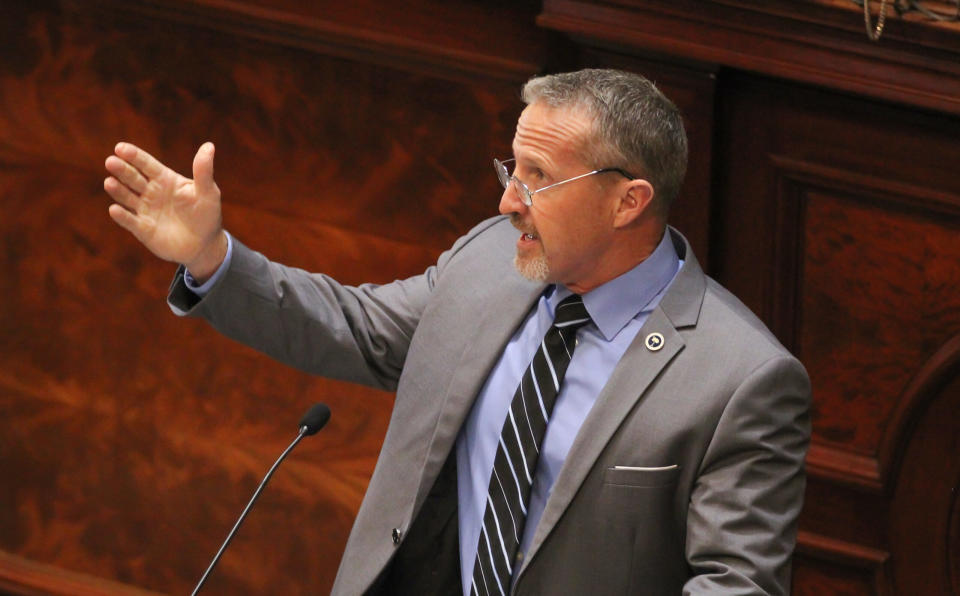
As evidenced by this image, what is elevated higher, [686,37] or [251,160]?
[686,37]

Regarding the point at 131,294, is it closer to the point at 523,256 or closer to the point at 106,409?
the point at 106,409

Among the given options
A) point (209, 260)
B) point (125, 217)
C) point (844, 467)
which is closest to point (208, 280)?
point (209, 260)

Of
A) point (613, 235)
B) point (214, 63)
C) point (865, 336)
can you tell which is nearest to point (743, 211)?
point (865, 336)

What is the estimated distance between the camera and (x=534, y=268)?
96.4 inches

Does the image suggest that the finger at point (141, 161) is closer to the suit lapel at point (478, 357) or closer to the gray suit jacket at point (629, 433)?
the gray suit jacket at point (629, 433)

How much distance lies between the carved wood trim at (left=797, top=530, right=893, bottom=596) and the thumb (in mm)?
1493

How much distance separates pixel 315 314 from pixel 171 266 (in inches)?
40.9

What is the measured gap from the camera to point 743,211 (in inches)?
121

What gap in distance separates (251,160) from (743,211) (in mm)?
1074

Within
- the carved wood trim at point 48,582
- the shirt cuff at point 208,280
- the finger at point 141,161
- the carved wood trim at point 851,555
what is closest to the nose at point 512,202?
the shirt cuff at point 208,280

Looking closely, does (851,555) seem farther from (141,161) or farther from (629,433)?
(141,161)

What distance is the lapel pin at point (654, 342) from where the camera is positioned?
2371 millimetres

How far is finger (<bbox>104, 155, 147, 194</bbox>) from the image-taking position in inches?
93.0

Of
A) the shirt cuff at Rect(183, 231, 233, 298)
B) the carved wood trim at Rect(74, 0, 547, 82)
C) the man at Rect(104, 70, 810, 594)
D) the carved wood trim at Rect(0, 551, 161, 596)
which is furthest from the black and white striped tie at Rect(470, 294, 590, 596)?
the carved wood trim at Rect(0, 551, 161, 596)
